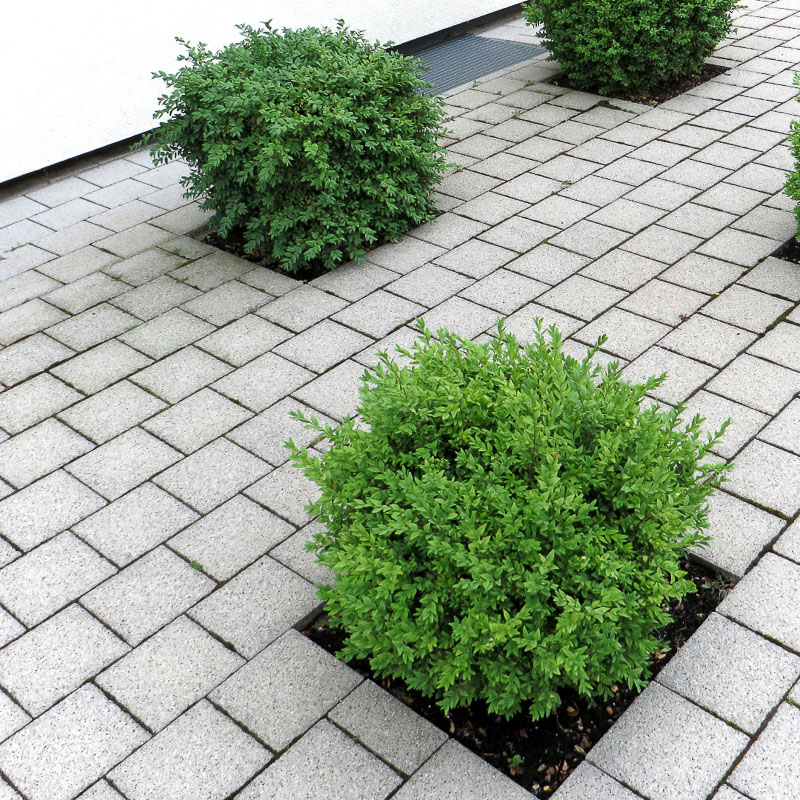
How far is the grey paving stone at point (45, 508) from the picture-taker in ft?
11.4

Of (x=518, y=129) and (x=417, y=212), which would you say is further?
(x=518, y=129)

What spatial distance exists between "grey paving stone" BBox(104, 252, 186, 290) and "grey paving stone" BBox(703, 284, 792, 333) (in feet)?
10.3

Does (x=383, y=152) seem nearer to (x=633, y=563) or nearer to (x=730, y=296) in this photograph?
(x=730, y=296)

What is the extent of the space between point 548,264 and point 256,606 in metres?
2.83

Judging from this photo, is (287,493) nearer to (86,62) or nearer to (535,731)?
(535,731)

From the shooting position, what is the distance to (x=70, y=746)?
270 centimetres

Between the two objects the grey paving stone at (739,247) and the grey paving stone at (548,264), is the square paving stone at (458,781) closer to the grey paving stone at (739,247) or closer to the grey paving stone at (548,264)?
the grey paving stone at (548,264)

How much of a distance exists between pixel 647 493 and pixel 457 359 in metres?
0.75

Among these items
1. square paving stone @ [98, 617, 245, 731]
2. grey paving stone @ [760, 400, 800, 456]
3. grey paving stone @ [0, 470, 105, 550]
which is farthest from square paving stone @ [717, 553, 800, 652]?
grey paving stone @ [0, 470, 105, 550]

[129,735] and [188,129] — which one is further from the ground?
[188,129]

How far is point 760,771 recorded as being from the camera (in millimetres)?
2480

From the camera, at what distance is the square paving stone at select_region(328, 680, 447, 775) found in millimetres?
2578

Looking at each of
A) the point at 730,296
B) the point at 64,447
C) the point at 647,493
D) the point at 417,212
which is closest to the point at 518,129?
the point at 417,212

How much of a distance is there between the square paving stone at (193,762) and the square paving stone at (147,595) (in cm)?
45
